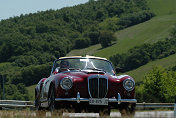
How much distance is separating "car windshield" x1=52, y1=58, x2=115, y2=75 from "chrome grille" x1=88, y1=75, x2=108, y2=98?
1378 millimetres

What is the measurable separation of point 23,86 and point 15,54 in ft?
149

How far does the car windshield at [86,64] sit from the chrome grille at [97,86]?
54.2 inches

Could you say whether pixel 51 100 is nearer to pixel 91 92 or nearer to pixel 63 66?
pixel 91 92

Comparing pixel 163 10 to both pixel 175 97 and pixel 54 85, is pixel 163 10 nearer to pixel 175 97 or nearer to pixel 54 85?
pixel 175 97

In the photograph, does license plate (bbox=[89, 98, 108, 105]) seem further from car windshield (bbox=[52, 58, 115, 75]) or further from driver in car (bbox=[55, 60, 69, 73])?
driver in car (bbox=[55, 60, 69, 73])

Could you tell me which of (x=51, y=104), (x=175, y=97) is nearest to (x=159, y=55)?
(x=175, y=97)

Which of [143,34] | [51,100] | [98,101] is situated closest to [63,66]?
[51,100]

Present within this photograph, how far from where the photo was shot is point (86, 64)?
13.0 meters

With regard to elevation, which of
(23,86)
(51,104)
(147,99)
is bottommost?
(23,86)

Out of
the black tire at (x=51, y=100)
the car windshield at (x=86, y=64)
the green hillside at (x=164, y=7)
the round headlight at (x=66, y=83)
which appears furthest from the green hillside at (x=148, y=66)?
the round headlight at (x=66, y=83)

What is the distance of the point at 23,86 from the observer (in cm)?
11625

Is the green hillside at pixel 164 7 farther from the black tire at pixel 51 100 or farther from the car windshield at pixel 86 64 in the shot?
the black tire at pixel 51 100

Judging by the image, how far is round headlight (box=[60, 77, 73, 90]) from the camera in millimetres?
11330

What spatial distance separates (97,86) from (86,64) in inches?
68.1
